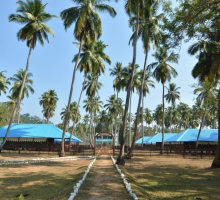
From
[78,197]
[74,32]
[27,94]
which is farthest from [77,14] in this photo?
[27,94]

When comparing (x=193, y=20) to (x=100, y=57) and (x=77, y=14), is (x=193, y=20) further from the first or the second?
(x=100, y=57)

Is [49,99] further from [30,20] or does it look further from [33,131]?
[30,20]

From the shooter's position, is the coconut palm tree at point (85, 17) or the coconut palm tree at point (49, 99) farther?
the coconut palm tree at point (49, 99)

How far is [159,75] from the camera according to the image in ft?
99.3

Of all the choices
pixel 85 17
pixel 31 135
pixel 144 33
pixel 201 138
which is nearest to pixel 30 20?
pixel 85 17

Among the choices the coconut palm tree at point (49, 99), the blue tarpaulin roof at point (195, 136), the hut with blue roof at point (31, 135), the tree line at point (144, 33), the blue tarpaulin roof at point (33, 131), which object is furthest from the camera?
the coconut palm tree at point (49, 99)

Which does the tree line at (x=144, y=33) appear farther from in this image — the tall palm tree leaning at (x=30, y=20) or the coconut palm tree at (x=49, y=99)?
the coconut palm tree at (x=49, y=99)

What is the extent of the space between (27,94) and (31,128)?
891 cm

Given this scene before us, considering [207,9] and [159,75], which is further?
[159,75]

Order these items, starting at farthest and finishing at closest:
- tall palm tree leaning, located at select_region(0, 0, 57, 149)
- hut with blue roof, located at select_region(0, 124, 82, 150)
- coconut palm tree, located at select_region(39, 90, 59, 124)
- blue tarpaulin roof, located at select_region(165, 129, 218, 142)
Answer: coconut palm tree, located at select_region(39, 90, 59, 124)
blue tarpaulin roof, located at select_region(165, 129, 218, 142)
hut with blue roof, located at select_region(0, 124, 82, 150)
tall palm tree leaning, located at select_region(0, 0, 57, 149)

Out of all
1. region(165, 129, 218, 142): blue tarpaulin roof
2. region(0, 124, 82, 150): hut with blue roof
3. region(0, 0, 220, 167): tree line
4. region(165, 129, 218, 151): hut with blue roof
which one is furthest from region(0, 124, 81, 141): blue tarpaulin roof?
region(165, 129, 218, 142): blue tarpaulin roof

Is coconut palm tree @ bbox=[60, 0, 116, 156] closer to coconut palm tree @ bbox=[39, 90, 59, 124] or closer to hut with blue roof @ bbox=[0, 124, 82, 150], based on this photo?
hut with blue roof @ bbox=[0, 124, 82, 150]

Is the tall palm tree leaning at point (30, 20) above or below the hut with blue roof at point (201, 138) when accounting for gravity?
above

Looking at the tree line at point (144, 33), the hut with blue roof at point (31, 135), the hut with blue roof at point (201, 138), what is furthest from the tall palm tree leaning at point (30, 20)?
the hut with blue roof at point (201, 138)
